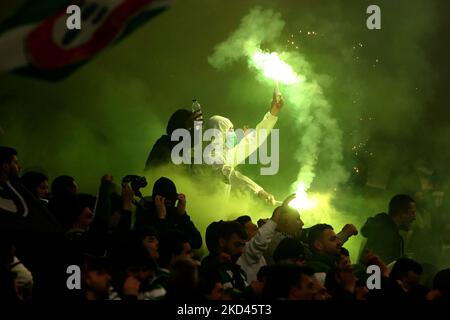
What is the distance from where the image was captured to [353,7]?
11797 mm

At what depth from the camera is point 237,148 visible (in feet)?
35.9

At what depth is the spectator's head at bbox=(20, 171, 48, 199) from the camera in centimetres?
869

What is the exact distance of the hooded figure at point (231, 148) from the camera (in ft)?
34.5

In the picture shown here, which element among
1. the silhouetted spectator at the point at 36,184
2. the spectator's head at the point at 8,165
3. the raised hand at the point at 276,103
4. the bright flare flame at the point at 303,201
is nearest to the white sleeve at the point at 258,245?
the silhouetted spectator at the point at 36,184

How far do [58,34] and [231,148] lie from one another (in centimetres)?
436

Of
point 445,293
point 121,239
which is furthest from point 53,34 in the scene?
point 445,293

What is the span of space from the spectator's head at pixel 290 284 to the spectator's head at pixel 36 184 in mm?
2341

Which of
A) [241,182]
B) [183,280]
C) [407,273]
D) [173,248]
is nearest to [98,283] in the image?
[183,280]

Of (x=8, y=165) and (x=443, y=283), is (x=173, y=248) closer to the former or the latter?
(x=8, y=165)

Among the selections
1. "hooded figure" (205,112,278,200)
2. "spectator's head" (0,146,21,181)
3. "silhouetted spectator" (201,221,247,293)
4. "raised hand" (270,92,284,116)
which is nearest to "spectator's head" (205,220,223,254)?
"silhouetted spectator" (201,221,247,293)

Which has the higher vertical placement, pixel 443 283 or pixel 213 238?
pixel 213 238

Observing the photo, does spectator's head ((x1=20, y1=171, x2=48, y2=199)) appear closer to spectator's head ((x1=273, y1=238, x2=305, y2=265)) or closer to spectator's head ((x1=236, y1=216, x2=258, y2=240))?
spectator's head ((x1=236, y1=216, x2=258, y2=240))

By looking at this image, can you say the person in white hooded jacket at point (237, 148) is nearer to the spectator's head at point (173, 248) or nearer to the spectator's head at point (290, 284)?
the spectator's head at point (173, 248)

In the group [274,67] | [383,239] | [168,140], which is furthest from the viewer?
[274,67]
